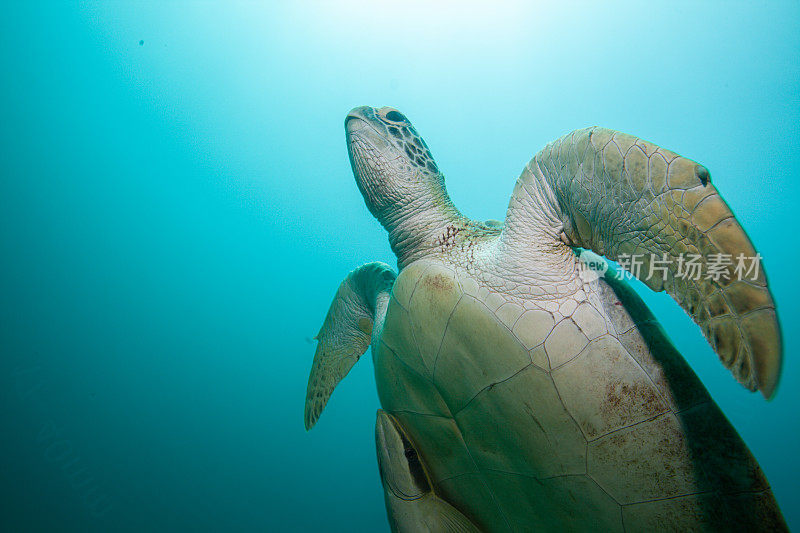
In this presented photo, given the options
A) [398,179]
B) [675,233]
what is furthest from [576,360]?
[398,179]

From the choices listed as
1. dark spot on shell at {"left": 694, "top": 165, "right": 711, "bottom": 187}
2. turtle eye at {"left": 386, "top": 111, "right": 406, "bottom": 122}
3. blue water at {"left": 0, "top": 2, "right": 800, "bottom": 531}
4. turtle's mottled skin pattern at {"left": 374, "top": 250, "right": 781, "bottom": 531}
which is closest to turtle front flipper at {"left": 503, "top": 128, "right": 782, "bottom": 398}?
dark spot on shell at {"left": 694, "top": 165, "right": 711, "bottom": 187}

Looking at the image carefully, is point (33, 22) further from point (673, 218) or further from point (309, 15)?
point (673, 218)

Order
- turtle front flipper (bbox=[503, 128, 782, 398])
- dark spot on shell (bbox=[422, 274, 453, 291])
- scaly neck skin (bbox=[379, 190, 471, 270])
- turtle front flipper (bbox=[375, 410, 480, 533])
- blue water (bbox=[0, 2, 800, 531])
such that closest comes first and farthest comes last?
turtle front flipper (bbox=[503, 128, 782, 398]) < dark spot on shell (bbox=[422, 274, 453, 291]) < turtle front flipper (bbox=[375, 410, 480, 533]) < scaly neck skin (bbox=[379, 190, 471, 270]) < blue water (bbox=[0, 2, 800, 531])

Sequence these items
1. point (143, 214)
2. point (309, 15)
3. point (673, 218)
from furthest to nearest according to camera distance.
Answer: point (143, 214)
point (309, 15)
point (673, 218)

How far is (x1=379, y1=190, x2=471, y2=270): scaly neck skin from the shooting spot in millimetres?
1627

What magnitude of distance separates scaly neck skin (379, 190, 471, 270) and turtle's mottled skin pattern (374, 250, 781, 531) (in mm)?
226

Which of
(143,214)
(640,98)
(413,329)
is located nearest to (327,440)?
(143,214)

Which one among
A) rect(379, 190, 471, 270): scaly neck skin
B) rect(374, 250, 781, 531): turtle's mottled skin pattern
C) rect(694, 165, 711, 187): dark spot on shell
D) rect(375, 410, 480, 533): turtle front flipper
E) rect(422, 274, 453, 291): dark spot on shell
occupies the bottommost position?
rect(375, 410, 480, 533): turtle front flipper

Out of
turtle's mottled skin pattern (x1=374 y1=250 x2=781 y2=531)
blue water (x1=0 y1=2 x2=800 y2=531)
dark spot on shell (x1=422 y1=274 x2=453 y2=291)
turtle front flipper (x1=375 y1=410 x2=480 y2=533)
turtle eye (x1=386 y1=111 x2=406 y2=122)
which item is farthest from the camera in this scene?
blue water (x1=0 y1=2 x2=800 y2=531)

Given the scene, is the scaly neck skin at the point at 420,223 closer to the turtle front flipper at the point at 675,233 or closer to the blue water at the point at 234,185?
the turtle front flipper at the point at 675,233

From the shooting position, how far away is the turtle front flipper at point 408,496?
1447 mm

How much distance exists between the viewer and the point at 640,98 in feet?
45.9

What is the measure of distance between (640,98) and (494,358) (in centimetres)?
1803

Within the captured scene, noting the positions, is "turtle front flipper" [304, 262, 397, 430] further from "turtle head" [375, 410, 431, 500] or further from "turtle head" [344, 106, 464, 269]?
"turtle head" [375, 410, 431, 500]
